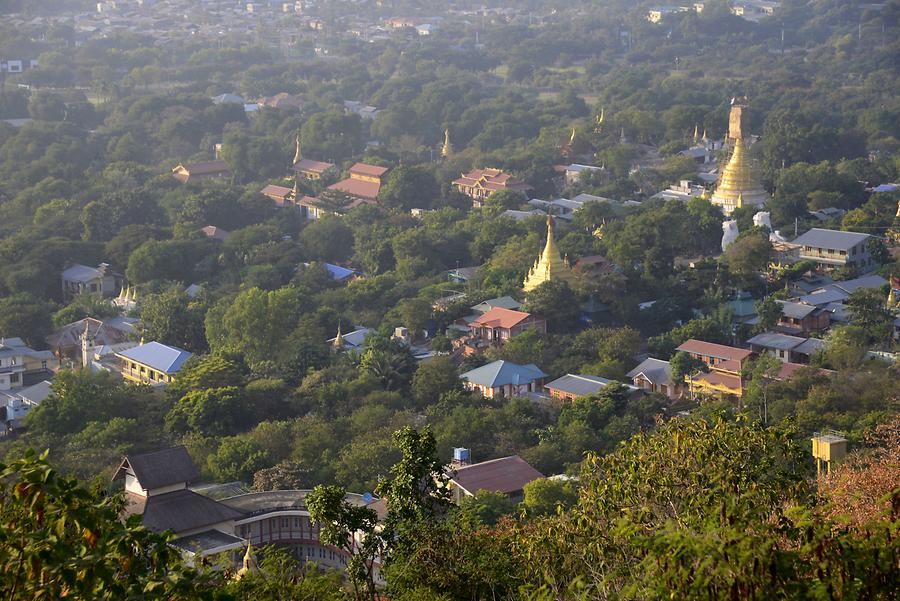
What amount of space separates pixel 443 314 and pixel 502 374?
3611 millimetres

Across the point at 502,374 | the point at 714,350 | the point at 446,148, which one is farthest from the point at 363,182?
the point at 714,350

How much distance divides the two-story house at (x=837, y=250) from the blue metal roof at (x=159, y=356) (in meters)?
12.6

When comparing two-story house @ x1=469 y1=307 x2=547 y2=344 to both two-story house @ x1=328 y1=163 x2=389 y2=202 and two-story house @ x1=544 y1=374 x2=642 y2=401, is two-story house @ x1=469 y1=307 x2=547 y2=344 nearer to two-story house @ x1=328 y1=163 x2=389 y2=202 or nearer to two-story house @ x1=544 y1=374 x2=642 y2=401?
two-story house @ x1=544 y1=374 x2=642 y2=401

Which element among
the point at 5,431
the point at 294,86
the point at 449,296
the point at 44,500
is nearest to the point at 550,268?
the point at 449,296

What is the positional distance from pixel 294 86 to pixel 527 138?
55.5 ft

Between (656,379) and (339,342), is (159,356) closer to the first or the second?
(339,342)

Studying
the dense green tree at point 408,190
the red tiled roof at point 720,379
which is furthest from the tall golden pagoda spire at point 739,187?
the red tiled roof at point 720,379

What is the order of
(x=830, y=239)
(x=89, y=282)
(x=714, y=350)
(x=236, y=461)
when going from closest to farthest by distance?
1. (x=236, y=461)
2. (x=714, y=350)
3. (x=830, y=239)
4. (x=89, y=282)

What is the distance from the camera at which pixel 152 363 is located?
910 inches

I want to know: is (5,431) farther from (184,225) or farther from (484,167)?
(484,167)

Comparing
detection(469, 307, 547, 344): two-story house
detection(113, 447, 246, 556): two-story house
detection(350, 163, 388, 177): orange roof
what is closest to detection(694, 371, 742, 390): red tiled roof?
detection(469, 307, 547, 344): two-story house

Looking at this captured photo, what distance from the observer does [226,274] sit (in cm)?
2911

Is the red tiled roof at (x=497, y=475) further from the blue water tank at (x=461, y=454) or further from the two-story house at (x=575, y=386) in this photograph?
the two-story house at (x=575, y=386)

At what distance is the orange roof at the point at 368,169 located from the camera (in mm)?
38438
